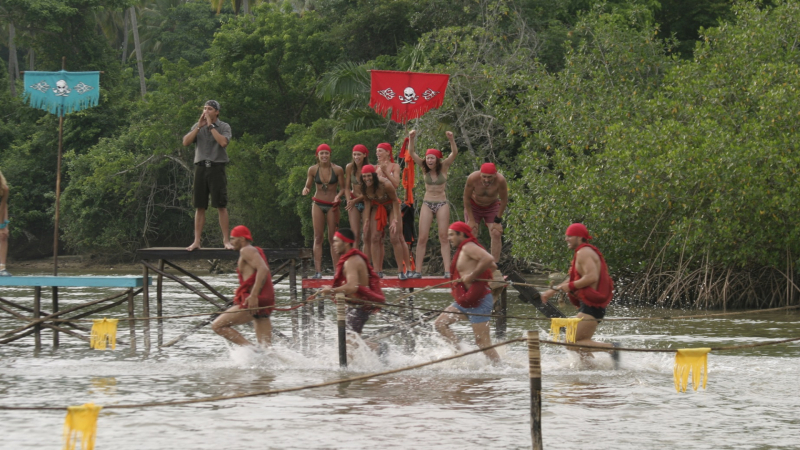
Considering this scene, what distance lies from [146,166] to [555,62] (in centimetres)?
1840

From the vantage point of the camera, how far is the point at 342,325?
11.3 m

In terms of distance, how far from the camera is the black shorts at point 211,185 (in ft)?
43.8

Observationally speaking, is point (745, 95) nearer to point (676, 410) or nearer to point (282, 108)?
point (676, 410)

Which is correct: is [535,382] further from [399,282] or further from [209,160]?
[209,160]

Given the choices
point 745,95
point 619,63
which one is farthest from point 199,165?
point 619,63

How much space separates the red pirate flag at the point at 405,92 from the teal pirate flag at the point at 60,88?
4.79 meters

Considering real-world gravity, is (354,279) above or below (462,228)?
below

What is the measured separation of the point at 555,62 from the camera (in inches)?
1155

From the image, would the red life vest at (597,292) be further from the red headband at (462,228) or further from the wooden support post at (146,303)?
the wooden support post at (146,303)

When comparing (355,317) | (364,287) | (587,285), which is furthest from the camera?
(355,317)

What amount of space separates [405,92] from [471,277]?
4.27 metres

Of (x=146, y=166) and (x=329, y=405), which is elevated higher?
(x=146, y=166)

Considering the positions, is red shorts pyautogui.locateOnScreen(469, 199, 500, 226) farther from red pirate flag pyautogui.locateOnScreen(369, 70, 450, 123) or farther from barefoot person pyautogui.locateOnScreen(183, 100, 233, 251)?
barefoot person pyautogui.locateOnScreen(183, 100, 233, 251)

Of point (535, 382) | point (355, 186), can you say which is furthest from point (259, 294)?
point (535, 382)
